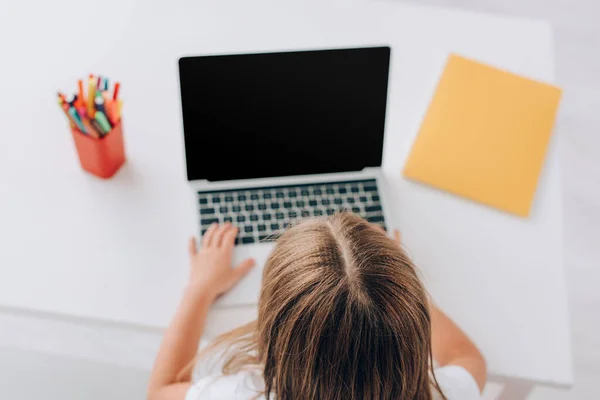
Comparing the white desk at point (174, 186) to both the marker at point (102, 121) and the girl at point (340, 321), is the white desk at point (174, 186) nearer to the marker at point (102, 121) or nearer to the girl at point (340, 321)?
the marker at point (102, 121)

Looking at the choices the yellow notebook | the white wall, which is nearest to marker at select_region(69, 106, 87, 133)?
the yellow notebook

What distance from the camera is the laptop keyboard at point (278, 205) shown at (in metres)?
1.14

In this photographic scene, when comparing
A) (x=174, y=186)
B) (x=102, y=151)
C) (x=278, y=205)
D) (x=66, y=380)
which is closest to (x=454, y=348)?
(x=278, y=205)

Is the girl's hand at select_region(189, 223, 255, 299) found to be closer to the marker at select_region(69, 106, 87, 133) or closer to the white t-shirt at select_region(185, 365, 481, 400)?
the white t-shirt at select_region(185, 365, 481, 400)

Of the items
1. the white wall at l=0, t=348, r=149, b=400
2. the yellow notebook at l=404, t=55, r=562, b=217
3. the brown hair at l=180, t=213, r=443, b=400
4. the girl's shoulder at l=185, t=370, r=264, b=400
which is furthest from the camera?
the white wall at l=0, t=348, r=149, b=400

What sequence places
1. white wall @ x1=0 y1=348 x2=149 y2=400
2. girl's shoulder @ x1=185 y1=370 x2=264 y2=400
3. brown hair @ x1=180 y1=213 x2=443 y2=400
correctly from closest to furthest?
brown hair @ x1=180 y1=213 x2=443 y2=400
girl's shoulder @ x1=185 y1=370 x2=264 y2=400
white wall @ x1=0 y1=348 x2=149 y2=400

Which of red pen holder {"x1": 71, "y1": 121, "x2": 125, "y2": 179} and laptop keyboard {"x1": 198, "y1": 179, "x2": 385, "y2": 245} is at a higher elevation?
red pen holder {"x1": 71, "y1": 121, "x2": 125, "y2": 179}

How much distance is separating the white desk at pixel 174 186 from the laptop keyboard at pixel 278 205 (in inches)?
1.6

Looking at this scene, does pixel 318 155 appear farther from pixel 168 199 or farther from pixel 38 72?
pixel 38 72

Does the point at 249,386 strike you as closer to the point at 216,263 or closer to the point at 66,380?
the point at 216,263

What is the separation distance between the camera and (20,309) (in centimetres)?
107

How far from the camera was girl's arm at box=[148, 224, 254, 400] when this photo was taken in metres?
1.04

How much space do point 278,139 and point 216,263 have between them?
0.23 m

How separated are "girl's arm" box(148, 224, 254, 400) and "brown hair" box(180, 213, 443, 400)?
179 mm
